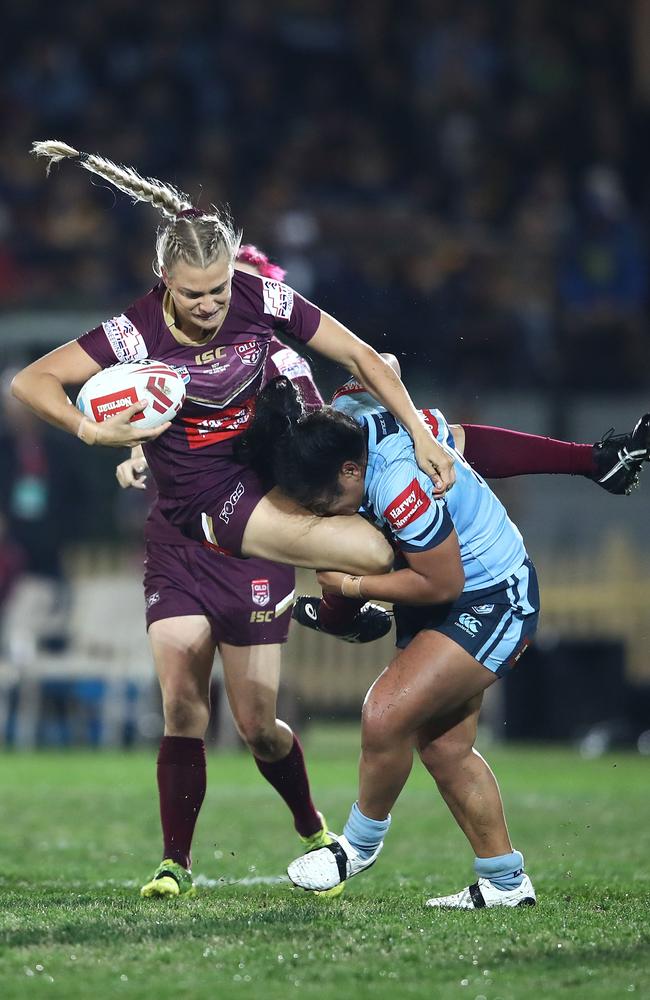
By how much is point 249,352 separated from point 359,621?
1.03m

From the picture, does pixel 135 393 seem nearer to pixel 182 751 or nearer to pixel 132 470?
pixel 132 470

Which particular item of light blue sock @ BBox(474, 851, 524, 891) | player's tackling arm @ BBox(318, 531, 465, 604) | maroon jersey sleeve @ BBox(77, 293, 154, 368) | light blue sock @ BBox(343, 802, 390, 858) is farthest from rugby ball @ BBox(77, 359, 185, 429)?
light blue sock @ BBox(474, 851, 524, 891)

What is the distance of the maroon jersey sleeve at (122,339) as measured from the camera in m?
5.20

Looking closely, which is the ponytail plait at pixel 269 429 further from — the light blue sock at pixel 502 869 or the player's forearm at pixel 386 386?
the light blue sock at pixel 502 869

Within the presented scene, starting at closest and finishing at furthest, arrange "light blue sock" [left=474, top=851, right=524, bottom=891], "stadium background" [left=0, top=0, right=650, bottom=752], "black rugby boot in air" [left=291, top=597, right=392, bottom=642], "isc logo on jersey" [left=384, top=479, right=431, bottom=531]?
"isc logo on jersey" [left=384, top=479, right=431, bottom=531] → "light blue sock" [left=474, top=851, right=524, bottom=891] → "black rugby boot in air" [left=291, top=597, right=392, bottom=642] → "stadium background" [left=0, top=0, right=650, bottom=752]

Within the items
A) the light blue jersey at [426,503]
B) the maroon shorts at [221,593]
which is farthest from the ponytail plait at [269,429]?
the maroon shorts at [221,593]

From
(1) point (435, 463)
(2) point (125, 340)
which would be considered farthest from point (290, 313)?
(1) point (435, 463)

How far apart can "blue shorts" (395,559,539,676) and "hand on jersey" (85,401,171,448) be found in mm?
1035

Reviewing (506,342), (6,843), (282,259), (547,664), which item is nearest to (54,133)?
(282,259)

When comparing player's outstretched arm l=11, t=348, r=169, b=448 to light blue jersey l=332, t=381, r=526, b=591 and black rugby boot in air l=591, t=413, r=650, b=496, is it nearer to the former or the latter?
light blue jersey l=332, t=381, r=526, b=591

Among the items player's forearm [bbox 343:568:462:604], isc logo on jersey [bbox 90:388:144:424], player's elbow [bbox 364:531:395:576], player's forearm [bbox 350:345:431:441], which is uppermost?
player's forearm [bbox 350:345:431:441]

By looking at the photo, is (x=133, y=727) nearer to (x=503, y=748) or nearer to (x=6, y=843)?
(x=503, y=748)

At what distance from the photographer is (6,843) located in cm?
711

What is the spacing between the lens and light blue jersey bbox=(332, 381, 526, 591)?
4.83m
